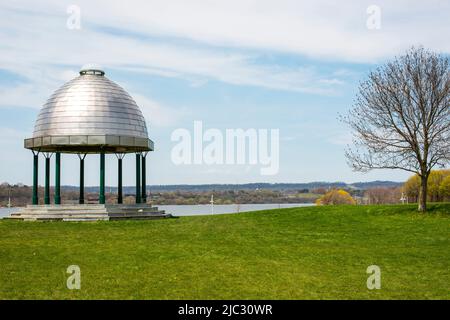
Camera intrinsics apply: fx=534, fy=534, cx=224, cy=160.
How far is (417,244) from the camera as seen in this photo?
22.2 metres

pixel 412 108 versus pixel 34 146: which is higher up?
pixel 412 108

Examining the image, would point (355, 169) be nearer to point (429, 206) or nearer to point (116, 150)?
point (429, 206)

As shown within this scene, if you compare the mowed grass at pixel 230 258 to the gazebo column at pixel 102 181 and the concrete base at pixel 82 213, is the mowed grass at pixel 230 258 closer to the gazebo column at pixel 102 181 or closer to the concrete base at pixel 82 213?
the concrete base at pixel 82 213

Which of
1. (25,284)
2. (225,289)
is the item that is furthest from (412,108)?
(25,284)

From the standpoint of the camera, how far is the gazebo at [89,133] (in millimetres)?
34875

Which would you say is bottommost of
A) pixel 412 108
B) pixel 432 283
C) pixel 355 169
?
pixel 432 283

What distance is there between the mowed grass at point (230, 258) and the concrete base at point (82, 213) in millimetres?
2738

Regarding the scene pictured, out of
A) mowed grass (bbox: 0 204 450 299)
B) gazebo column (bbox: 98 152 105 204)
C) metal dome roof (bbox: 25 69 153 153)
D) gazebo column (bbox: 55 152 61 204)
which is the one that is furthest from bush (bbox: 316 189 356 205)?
gazebo column (bbox: 98 152 105 204)

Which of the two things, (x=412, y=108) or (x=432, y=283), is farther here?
(x=412, y=108)

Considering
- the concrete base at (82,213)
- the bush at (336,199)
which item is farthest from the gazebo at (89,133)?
the bush at (336,199)

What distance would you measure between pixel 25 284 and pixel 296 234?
48.1 feet

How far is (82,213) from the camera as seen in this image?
34000mm
